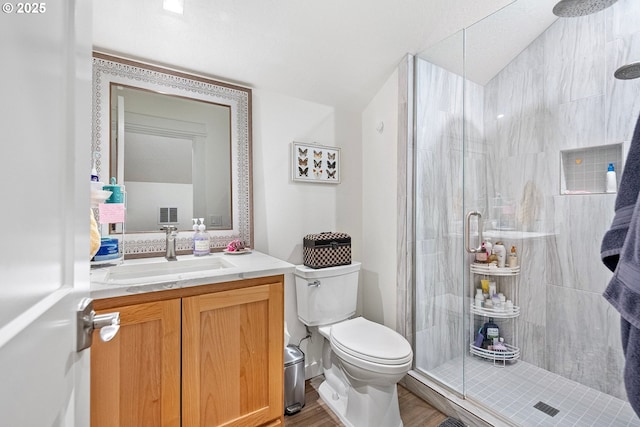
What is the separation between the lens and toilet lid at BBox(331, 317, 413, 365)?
55.1 inches

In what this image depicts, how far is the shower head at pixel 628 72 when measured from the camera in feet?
4.99

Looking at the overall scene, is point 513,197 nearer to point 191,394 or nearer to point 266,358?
point 266,358

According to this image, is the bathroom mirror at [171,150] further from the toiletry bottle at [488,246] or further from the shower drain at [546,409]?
the shower drain at [546,409]

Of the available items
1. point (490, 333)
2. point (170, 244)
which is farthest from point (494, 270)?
point (170, 244)

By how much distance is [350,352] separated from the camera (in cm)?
146

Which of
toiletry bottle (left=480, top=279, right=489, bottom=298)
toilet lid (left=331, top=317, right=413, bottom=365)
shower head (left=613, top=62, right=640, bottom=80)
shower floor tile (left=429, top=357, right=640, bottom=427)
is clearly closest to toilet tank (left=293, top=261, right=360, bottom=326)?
toilet lid (left=331, top=317, right=413, bottom=365)

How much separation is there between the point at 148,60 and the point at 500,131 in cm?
227

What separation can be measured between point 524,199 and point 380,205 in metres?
0.96

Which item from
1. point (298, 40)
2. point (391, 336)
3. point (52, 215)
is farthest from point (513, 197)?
point (52, 215)

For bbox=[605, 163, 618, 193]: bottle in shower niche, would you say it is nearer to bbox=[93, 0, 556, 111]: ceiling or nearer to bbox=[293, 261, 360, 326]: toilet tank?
bbox=[93, 0, 556, 111]: ceiling

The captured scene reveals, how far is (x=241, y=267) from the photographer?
1294 millimetres

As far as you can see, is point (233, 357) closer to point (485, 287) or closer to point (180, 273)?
point (180, 273)

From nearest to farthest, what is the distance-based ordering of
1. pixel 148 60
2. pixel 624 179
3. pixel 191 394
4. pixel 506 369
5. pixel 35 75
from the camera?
pixel 35 75, pixel 624 179, pixel 191 394, pixel 148 60, pixel 506 369

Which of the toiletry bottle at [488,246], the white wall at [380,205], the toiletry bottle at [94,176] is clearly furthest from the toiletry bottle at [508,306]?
the toiletry bottle at [94,176]
